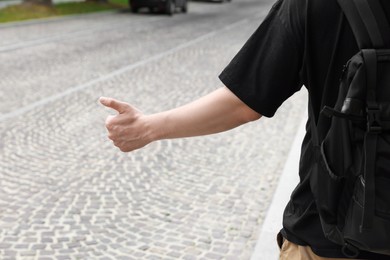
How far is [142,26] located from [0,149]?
14302 mm

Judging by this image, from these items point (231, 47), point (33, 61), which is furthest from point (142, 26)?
point (33, 61)

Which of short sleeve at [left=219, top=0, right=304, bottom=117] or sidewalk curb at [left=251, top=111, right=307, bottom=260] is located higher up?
short sleeve at [left=219, top=0, right=304, bottom=117]

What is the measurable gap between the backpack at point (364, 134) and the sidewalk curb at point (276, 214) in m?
2.42

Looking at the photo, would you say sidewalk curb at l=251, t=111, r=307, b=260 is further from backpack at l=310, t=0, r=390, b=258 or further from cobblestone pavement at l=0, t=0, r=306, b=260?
backpack at l=310, t=0, r=390, b=258

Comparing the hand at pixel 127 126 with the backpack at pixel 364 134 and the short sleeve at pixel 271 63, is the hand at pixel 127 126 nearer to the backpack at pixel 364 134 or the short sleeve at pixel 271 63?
the short sleeve at pixel 271 63

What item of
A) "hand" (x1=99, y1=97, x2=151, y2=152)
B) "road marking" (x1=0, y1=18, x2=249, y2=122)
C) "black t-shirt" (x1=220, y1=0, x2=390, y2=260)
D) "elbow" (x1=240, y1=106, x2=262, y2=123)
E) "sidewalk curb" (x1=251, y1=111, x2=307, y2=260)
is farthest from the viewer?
"road marking" (x1=0, y1=18, x2=249, y2=122)

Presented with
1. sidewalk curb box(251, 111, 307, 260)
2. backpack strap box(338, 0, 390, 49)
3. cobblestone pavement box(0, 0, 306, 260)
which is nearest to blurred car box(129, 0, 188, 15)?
cobblestone pavement box(0, 0, 306, 260)

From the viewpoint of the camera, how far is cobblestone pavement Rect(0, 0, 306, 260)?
158 inches

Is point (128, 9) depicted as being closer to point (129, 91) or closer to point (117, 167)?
point (129, 91)

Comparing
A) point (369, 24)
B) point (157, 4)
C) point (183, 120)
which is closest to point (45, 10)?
point (157, 4)

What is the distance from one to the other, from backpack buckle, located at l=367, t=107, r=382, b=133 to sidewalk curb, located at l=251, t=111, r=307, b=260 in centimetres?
253

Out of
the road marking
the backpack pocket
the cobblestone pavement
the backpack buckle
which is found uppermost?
the backpack buckle

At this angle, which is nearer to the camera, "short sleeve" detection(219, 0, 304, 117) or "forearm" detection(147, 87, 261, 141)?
"short sleeve" detection(219, 0, 304, 117)

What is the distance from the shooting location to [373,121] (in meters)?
1.30
